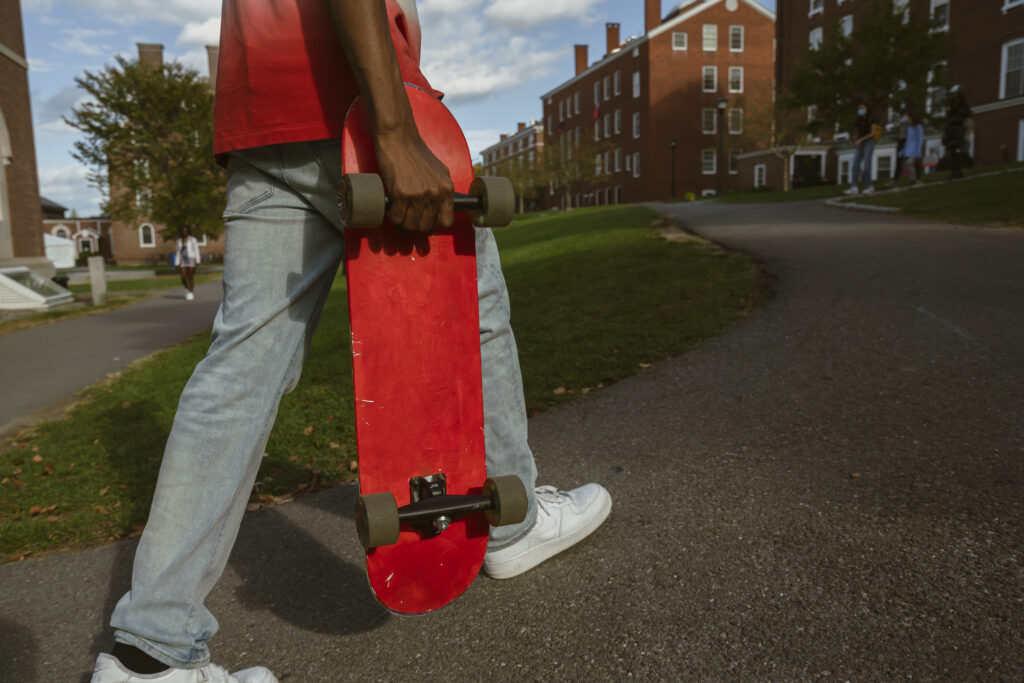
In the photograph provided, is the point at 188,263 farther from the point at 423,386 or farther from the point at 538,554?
the point at 423,386

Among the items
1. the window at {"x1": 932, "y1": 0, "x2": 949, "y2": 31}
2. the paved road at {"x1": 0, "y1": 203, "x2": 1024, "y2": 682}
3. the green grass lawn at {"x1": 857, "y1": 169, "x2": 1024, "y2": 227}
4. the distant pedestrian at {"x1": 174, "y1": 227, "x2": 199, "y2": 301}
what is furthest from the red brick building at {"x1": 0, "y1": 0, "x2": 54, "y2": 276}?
the window at {"x1": 932, "y1": 0, "x2": 949, "y2": 31}

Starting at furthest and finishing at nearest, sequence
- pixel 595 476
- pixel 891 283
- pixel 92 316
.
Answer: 1. pixel 92 316
2. pixel 891 283
3. pixel 595 476

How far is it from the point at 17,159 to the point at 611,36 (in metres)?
58.9

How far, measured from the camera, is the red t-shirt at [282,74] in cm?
168

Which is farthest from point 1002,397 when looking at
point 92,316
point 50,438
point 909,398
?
point 92,316

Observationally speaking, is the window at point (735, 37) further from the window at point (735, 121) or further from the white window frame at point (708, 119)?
the window at point (735, 121)

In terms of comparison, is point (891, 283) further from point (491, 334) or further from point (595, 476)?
point (491, 334)

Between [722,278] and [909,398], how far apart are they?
13.6ft

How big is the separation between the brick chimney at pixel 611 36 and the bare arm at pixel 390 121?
71.4 metres

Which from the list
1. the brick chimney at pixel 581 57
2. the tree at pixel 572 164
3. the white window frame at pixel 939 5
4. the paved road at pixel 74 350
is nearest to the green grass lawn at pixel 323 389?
the paved road at pixel 74 350

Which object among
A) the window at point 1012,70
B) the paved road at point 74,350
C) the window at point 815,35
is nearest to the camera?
the paved road at point 74,350

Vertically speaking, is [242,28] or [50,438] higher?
[242,28]

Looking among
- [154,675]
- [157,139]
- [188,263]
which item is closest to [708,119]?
[157,139]

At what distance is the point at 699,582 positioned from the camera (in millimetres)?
2123
